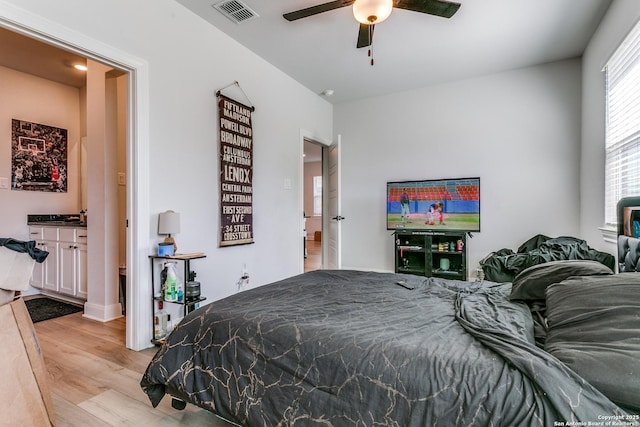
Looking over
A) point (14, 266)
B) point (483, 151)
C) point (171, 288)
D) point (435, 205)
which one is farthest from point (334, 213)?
point (14, 266)

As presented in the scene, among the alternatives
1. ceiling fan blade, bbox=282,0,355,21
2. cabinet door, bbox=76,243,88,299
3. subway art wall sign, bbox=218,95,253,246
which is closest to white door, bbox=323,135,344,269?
subway art wall sign, bbox=218,95,253,246

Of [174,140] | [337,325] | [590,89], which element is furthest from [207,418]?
[590,89]

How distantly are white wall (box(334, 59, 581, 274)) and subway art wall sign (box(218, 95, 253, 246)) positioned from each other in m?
2.06

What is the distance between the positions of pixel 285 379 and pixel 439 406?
563 mm

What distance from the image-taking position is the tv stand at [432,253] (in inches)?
160

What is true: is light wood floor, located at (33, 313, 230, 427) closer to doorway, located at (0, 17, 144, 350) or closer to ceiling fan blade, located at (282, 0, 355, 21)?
doorway, located at (0, 17, 144, 350)

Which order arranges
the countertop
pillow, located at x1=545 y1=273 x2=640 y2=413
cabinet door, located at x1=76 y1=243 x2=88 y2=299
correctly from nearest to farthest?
pillow, located at x1=545 y1=273 x2=640 y2=413
cabinet door, located at x1=76 y1=243 x2=88 y2=299
the countertop

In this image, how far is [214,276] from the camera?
3074mm

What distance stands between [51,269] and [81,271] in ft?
2.13

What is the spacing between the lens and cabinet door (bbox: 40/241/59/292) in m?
3.70

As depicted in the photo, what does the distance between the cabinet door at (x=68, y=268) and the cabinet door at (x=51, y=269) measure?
11 cm

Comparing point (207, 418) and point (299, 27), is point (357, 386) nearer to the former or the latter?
point (207, 418)

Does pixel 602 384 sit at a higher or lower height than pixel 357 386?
higher

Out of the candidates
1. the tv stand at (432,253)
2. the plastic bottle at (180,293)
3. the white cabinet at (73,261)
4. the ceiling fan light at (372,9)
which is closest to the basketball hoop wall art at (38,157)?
the white cabinet at (73,261)
